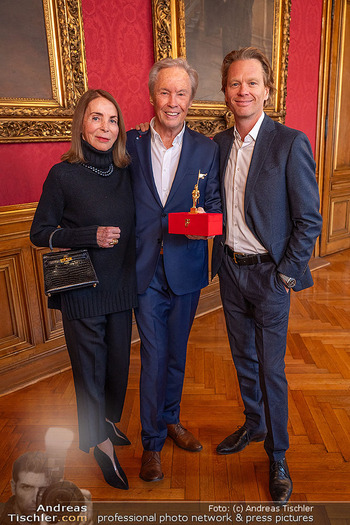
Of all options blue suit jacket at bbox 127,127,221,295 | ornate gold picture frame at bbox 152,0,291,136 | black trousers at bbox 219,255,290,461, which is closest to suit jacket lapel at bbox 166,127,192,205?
blue suit jacket at bbox 127,127,221,295

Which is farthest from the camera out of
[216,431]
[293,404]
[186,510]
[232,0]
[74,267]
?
[232,0]

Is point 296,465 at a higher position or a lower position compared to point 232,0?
lower

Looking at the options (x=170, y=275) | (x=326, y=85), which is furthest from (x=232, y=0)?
(x=170, y=275)

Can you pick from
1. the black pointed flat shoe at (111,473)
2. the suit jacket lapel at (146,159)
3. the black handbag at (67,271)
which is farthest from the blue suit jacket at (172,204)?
the black pointed flat shoe at (111,473)

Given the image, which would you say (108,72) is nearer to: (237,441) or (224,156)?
(224,156)

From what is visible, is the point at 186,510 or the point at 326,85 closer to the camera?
the point at 186,510

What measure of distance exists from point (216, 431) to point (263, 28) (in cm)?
399

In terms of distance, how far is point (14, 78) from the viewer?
9.01ft

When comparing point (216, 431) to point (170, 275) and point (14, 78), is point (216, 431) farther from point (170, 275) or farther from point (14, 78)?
point (14, 78)

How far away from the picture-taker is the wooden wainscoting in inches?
112

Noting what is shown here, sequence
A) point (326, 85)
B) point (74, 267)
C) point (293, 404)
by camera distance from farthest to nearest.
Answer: point (326, 85) < point (293, 404) < point (74, 267)

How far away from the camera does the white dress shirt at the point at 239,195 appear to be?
6.32 ft

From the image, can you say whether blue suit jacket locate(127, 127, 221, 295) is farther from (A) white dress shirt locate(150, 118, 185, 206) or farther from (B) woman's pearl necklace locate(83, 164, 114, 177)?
(B) woman's pearl necklace locate(83, 164, 114, 177)

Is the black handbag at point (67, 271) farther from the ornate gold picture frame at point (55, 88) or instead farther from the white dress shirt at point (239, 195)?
the ornate gold picture frame at point (55, 88)
